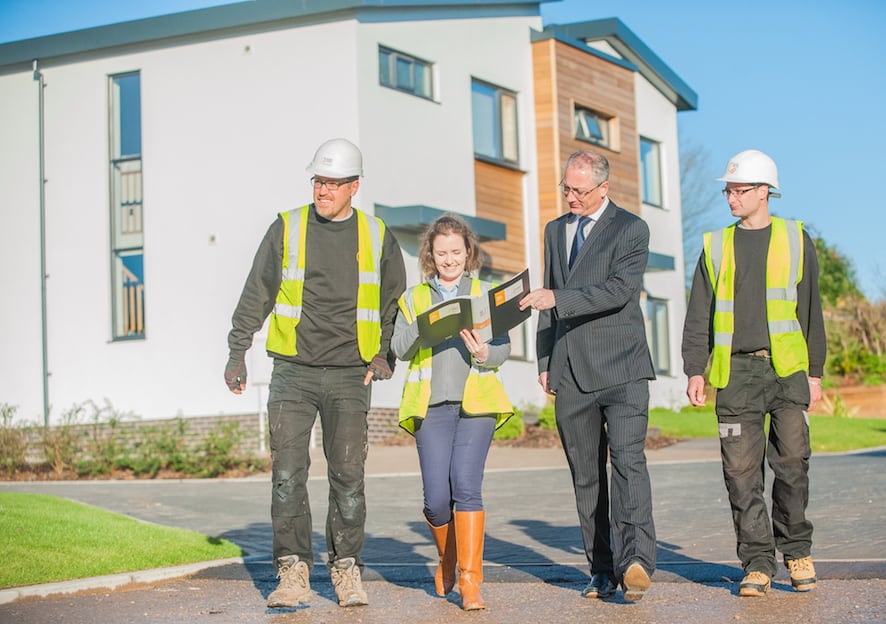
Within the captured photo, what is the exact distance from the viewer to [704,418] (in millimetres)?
26016

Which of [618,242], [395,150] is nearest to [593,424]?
[618,242]

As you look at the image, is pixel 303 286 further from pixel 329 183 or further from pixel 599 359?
pixel 599 359

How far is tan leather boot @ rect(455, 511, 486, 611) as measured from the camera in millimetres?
6766

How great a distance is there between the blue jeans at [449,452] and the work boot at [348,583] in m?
0.50

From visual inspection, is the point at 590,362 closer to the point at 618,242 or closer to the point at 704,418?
the point at 618,242

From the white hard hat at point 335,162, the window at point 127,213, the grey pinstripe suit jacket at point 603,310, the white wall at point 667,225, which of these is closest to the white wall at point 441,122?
the window at point 127,213

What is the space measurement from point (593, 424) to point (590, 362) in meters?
0.33

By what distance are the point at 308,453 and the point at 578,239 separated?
1.82 m

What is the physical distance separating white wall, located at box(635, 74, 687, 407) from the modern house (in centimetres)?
462

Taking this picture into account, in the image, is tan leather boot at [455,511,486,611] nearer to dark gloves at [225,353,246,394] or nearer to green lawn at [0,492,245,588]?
dark gloves at [225,353,246,394]

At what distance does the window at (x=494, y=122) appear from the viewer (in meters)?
26.1

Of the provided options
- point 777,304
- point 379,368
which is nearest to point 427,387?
point 379,368

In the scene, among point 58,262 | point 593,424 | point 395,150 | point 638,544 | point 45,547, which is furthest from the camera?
point 58,262

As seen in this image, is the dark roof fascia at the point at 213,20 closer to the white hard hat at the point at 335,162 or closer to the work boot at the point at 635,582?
the white hard hat at the point at 335,162
